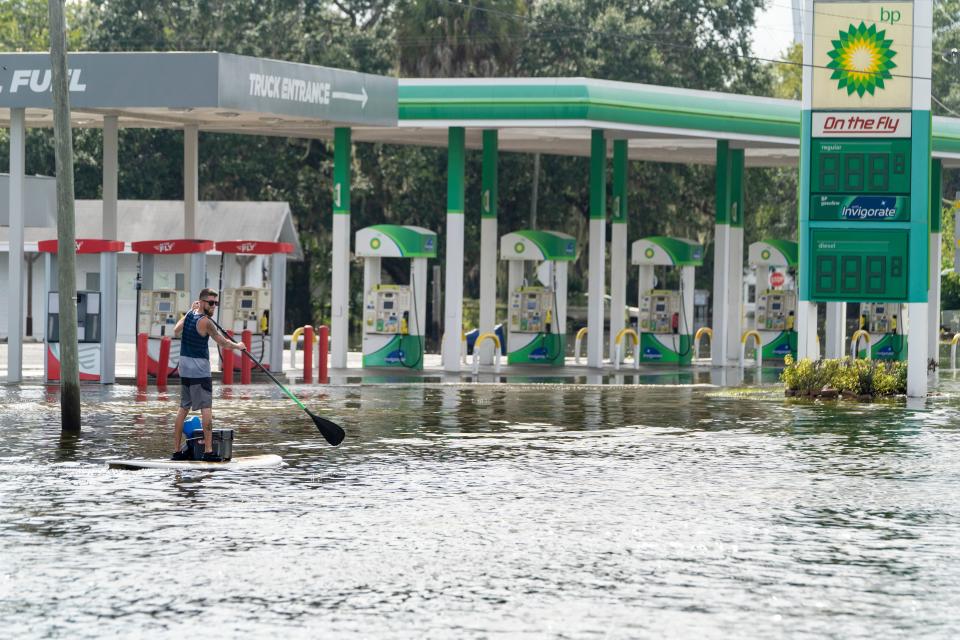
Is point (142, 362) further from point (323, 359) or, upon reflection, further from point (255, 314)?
point (255, 314)

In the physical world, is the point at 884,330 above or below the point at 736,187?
below

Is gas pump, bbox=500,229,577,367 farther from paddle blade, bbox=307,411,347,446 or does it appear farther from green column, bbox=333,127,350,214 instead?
paddle blade, bbox=307,411,347,446

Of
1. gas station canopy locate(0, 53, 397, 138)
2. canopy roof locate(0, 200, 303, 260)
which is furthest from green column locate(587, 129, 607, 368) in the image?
canopy roof locate(0, 200, 303, 260)

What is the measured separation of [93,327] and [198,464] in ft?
41.5

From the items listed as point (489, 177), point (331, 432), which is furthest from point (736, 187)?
point (331, 432)

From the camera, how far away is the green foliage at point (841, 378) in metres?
25.7

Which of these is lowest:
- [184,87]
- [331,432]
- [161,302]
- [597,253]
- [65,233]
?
[331,432]

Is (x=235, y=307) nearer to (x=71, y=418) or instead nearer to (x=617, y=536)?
(x=71, y=418)

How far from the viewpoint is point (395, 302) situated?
3312 cm

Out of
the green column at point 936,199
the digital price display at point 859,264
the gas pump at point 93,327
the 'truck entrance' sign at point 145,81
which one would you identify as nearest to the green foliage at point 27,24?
the green column at point 936,199

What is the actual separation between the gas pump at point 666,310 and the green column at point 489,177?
384 centimetres

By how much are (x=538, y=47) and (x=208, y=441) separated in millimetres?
43267

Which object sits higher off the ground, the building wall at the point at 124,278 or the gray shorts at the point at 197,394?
the building wall at the point at 124,278

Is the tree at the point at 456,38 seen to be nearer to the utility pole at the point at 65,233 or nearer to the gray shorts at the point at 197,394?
the utility pole at the point at 65,233
